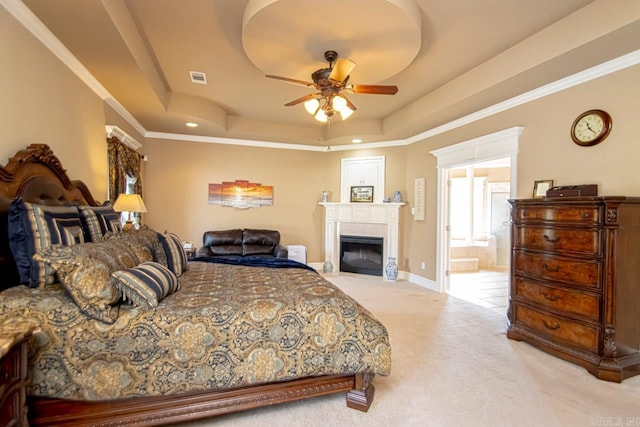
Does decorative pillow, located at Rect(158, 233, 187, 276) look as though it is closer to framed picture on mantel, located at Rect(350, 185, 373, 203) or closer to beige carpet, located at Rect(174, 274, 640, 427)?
beige carpet, located at Rect(174, 274, 640, 427)

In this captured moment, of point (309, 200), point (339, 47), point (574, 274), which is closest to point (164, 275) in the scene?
point (339, 47)

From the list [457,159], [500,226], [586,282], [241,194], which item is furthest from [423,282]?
[241,194]

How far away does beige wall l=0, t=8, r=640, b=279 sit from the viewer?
7.73 feet

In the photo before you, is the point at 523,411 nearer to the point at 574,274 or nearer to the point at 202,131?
the point at 574,274

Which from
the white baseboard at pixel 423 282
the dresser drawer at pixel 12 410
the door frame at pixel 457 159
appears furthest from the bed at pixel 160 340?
the white baseboard at pixel 423 282

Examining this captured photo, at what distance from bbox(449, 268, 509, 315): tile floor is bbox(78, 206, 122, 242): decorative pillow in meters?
4.62

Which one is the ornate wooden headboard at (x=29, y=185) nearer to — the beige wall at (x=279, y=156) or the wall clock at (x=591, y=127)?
the beige wall at (x=279, y=156)

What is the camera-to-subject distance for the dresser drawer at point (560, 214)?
2.44 meters

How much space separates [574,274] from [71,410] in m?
3.69

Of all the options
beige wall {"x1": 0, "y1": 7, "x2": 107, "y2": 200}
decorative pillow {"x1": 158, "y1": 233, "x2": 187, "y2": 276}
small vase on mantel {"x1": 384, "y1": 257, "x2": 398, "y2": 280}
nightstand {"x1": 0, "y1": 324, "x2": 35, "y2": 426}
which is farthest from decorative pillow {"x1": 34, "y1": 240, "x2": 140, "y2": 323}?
small vase on mantel {"x1": 384, "y1": 257, "x2": 398, "y2": 280}

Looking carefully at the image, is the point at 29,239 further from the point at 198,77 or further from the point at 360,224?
the point at 360,224

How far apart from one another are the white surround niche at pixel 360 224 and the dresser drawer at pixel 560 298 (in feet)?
9.30

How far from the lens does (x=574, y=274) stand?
2.60 metres

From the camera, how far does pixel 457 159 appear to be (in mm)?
4516
